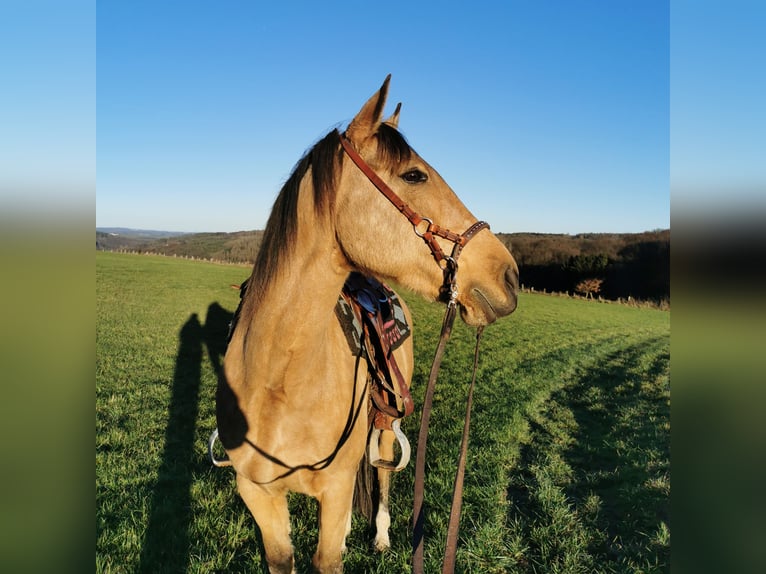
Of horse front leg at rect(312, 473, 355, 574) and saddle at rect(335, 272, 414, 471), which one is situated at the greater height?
saddle at rect(335, 272, 414, 471)

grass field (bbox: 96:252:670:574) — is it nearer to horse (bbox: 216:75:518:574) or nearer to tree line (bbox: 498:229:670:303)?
horse (bbox: 216:75:518:574)

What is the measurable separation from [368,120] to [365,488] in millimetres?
2981

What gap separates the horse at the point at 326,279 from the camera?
181cm

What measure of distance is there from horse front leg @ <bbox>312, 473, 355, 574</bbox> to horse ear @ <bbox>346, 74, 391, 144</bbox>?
1927mm

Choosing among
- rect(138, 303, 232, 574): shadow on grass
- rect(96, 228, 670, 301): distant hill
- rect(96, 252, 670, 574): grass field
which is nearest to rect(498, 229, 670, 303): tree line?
rect(96, 228, 670, 301): distant hill

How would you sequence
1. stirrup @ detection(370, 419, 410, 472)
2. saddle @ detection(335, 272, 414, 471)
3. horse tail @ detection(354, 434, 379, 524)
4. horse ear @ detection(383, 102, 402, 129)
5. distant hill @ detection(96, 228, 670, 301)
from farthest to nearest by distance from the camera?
distant hill @ detection(96, 228, 670, 301) → horse tail @ detection(354, 434, 379, 524) → stirrup @ detection(370, 419, 410, 472) → saddle @ detection(335, 272, 414, 471) → horse ear @ detection(383, 102, 402, 129)

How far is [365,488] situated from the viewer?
11.2 ft

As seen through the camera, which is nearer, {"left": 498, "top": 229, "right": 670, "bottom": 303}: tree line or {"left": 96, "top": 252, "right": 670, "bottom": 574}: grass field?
{"left": 96, "top": 252, "right": 670, "bottom": 574}: grass field

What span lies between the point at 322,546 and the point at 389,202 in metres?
2.13

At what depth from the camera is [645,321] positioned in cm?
2381

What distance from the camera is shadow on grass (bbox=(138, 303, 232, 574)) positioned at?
3.12m
